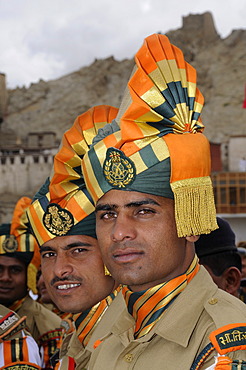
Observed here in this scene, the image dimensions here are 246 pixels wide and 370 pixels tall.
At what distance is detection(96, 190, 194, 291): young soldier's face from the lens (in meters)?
2.15

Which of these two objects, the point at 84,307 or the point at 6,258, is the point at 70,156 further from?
the point at 6,258

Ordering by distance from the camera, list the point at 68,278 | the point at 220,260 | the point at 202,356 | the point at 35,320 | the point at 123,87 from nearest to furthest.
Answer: the point at 202,356 → the point at 68,278 → the point at 220,260 → the point at 35,320 → the point at 123,87

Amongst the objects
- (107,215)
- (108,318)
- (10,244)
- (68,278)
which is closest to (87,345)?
(108,318)

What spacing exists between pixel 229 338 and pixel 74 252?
5.23 ft

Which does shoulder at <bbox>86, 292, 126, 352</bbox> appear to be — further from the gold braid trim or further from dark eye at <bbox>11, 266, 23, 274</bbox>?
dark eye at <bbox>11, 266, 23, 274</bbox>

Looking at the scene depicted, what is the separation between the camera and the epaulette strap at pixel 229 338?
176 centimetres

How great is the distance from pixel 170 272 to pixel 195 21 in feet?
236

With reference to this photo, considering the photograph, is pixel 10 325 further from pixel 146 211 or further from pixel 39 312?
pixel 146 211

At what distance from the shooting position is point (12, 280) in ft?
16.3

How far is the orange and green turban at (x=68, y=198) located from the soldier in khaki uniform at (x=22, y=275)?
65.5 inches

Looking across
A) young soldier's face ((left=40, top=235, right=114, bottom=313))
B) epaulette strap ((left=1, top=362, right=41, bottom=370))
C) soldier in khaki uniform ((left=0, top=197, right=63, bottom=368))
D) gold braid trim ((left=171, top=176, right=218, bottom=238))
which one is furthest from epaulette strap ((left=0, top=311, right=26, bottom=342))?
gold braid trim ((left=171, top=176, right=218, bottom=238))

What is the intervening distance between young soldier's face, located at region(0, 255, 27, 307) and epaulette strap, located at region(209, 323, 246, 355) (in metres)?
3.50

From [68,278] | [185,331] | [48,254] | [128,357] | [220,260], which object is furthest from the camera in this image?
[220,260]

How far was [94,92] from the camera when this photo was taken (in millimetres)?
63750
